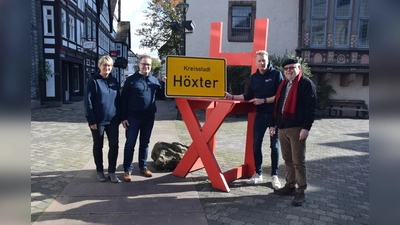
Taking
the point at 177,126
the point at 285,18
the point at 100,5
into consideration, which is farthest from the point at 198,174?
A: the point at 100,5

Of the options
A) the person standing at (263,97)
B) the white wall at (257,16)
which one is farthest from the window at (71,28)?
the person standing at (263,97)

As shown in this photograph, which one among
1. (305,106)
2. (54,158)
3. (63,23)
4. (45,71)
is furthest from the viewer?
(63,23)

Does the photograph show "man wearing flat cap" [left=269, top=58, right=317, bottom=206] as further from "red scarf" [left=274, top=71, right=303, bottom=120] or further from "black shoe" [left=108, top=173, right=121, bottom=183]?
"black shoe" [left=108, top=173, right=121, bottom=183]

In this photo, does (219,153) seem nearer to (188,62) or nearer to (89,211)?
(188,62)

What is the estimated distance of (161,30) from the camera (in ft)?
88.1

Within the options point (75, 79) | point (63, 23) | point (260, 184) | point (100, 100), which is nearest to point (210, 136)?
point (260, 184)

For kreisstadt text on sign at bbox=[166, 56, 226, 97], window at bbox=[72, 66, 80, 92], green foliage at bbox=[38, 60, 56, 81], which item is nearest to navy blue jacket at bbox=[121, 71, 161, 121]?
kreisstadt text on sign at bbox=[166, 56, 226, 97]

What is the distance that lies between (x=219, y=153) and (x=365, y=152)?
139 inches

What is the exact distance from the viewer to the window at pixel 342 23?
14.8 m

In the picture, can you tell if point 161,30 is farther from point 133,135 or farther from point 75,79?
point 133,135

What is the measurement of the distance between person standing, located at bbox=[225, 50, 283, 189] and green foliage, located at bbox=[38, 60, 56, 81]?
48.0ft

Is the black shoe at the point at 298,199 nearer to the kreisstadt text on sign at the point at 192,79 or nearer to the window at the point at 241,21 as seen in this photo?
the kreisstadt text on sign at the point at 192,79

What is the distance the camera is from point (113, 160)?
181 inches

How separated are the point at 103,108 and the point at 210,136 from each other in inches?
61.9
